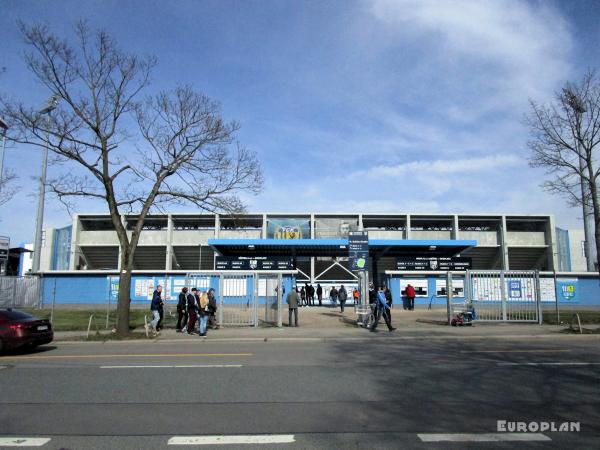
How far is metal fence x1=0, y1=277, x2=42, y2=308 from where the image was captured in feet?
103

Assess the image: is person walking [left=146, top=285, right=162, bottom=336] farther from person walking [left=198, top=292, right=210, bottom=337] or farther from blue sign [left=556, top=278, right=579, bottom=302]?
blue sign [left=556, top=278, right=579, bottom=302]

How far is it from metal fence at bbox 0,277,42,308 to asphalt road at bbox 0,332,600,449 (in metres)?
21.4

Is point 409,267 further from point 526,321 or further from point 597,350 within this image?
point 597,350

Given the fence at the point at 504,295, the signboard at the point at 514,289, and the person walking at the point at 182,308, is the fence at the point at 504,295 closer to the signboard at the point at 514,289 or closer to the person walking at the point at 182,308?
the signboard at the point at 514,289

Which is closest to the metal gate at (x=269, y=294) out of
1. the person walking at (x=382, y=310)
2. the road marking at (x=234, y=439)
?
the person walking at (x=382, y=310)

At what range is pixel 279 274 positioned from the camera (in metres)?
21.2

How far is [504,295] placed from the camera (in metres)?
21.2

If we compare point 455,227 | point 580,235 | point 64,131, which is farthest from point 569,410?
point 580,235

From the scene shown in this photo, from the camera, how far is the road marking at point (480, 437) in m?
5.56

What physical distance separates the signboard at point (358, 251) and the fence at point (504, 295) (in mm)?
3951

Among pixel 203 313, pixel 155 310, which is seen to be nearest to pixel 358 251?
pixel 203 313

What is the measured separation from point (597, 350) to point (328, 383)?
873 centimetres

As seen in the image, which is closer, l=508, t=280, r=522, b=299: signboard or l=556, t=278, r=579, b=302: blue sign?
l=508, t=280, r=522, b=299: signboard

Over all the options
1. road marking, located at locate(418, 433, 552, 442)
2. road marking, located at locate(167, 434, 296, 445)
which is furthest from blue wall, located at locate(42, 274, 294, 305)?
road marking, located at locate(418, 433, 552, 442)
